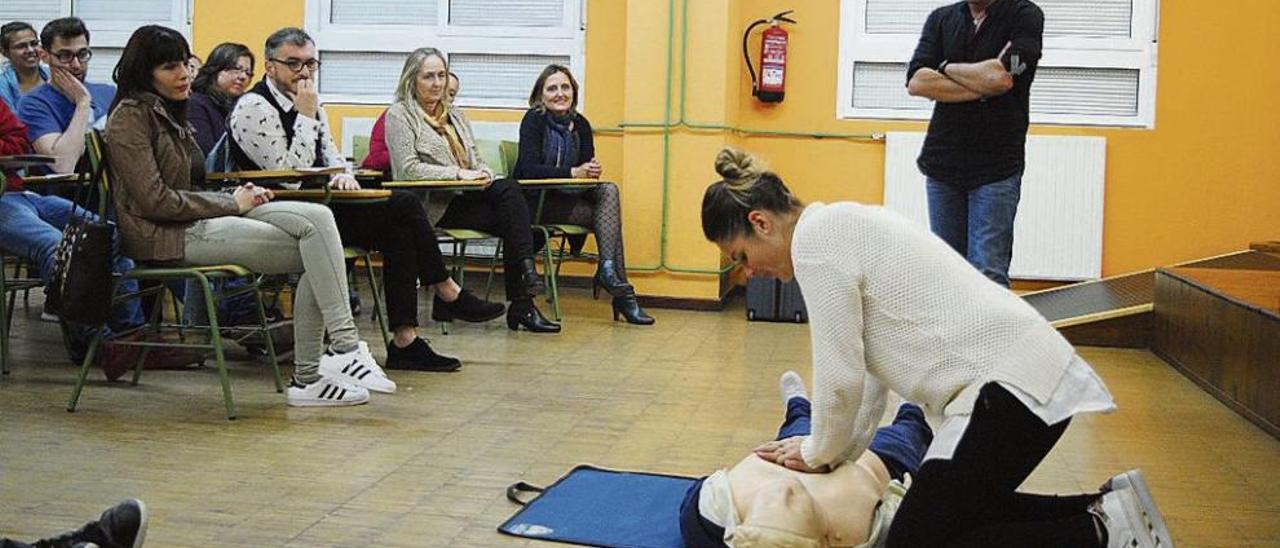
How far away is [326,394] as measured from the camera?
439 centimetres

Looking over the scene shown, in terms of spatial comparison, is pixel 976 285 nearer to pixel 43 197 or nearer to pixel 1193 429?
pixel 1193 429

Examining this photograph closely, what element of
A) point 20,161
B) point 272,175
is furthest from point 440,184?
point 20,161

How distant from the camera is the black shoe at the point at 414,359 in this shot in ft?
16.6

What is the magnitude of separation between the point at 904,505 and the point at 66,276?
2658mm

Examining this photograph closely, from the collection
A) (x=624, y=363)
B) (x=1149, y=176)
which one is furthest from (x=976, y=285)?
(x=1149, y=176)

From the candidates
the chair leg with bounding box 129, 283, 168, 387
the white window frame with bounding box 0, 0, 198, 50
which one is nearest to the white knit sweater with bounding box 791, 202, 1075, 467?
the chair leg with bounding box 129, 283, 168, 387

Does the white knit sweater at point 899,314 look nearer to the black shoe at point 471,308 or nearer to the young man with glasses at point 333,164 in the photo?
the young man with glasses at point 333,164

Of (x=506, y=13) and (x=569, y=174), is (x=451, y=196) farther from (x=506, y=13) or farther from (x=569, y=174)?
(x=506, y=13)

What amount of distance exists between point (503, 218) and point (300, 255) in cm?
184

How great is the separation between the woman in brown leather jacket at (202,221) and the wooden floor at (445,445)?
0.55ft

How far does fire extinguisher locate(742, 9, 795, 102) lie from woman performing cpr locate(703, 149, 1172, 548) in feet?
16.6

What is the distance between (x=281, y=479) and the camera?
340 centimetres

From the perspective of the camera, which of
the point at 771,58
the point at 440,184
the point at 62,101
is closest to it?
the point at 440,184

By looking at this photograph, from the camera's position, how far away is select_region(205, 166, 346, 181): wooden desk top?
14.7 ft
